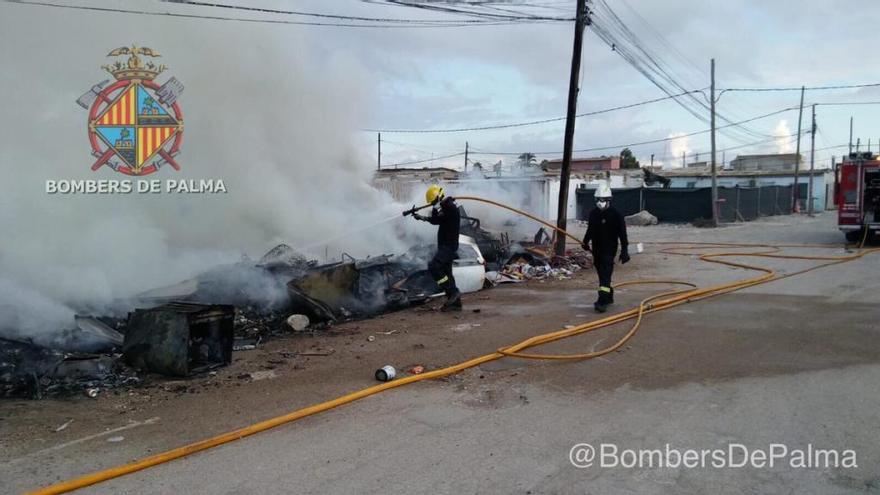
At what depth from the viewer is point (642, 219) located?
24.4 metres

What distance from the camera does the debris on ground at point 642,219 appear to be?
80.0 ft

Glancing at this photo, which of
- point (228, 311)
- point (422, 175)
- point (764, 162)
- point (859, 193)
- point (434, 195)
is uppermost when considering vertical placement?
point (764, 162)

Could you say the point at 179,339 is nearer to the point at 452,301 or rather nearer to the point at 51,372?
the point at 51,372

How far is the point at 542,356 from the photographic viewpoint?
503 centimetres

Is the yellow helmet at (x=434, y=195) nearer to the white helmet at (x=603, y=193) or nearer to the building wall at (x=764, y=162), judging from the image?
the white helmet at (x=603, y=193)

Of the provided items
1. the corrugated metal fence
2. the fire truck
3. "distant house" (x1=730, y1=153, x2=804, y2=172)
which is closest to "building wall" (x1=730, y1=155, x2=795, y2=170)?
"distant house" (x1=730, y1=153, x2=804, y2=172)

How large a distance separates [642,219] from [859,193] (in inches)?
408

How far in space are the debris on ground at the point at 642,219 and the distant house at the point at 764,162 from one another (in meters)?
34.2

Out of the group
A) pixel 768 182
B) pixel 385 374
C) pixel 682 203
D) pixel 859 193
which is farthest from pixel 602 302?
pixel 768 182

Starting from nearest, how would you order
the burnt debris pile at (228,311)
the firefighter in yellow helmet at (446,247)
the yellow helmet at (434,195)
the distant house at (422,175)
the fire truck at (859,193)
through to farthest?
the burnt debris pile at (228,311), the firefighter in yellow helmet at (446,247), the yellow helmet at (434,195), the fire truck at (859,193), the distant house at (422,175)

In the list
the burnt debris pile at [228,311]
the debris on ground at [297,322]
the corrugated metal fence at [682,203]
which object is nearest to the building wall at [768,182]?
the corrugated metal fence at [682,203]

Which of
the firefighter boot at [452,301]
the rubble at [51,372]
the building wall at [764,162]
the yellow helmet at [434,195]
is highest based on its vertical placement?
the building wall at [764,162]

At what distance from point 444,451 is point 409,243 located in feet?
22.4

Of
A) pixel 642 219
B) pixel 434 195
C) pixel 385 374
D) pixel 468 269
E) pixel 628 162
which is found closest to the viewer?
pixel 385 374
